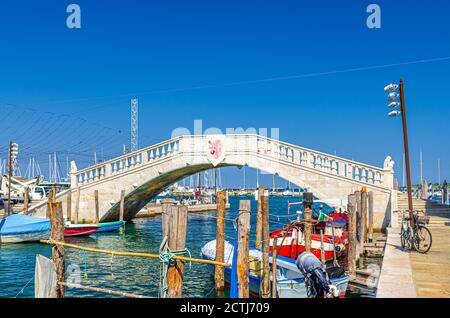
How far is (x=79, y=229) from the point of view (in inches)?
678

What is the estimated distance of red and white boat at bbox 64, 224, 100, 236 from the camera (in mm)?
17016

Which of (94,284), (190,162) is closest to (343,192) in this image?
Result: (190,162)

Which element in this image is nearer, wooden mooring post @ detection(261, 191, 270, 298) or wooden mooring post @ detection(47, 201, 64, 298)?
wooden mooring post @ detection(47, 201, 64, 298)

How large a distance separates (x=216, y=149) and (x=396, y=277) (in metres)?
12.0

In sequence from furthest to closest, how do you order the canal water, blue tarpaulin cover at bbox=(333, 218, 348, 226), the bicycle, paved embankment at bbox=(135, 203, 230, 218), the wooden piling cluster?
paved embankment at bbox=(135, 203, 230, 218)
blue tarpaulin cover at bbox=(333, 218, 348, 226)
the wooden piling cluster
the canal water
the bicycle

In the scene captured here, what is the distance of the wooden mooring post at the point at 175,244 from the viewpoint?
18.7 ft

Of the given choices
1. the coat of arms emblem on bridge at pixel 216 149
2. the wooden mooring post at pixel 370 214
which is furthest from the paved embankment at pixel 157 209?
the wooden mooring post at pixel 370 214

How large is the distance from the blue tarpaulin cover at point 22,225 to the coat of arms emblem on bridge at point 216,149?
6.25 meters

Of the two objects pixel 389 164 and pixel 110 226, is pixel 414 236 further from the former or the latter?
pixel 110 226

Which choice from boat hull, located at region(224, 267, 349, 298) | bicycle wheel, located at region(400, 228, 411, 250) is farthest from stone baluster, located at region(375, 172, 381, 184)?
boat hull, located at region(224, 267, 349, 298)

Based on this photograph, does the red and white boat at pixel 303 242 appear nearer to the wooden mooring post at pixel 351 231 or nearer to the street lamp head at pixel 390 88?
the wooden mooring post at pixel 351 231

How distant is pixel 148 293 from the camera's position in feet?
30.3

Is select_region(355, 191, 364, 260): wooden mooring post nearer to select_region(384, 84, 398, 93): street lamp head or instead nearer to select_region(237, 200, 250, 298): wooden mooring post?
select_region(384, 84, 398, 93): street lamp head

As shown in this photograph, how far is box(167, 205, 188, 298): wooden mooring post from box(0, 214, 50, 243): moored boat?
10958 mm
